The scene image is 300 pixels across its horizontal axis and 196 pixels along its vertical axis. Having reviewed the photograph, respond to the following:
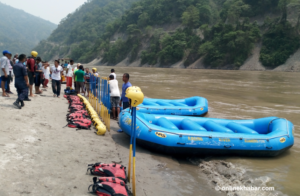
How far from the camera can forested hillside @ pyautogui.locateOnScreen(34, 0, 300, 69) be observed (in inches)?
1629

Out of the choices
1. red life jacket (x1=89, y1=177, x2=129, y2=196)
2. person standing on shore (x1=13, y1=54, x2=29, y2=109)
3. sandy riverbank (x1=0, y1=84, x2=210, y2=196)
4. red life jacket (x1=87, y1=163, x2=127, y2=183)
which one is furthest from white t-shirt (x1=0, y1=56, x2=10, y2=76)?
red life jacket (x1=89, y1=177, x2=129, y2=196)

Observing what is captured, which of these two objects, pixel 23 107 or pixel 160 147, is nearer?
pixel 160 147

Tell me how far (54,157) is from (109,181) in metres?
1.33

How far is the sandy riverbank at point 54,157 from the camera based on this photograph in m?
3.17

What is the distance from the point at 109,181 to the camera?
128 inches

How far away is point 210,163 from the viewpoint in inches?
204

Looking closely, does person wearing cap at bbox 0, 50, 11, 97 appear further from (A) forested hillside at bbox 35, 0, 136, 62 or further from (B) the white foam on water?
(A) forested hillside at bbox 35, 0, 136, 62

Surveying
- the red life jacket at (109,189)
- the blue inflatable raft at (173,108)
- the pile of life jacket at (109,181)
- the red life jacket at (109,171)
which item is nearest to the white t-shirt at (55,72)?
the blue inflatable raft at (173,108)

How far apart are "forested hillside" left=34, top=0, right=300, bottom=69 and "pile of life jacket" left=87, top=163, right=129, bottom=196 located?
1652 inches

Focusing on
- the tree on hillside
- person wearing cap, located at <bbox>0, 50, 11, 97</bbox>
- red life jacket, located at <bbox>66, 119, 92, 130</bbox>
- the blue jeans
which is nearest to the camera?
red life jacket, located at <bbox>66, 119, 92, 130</bbox>

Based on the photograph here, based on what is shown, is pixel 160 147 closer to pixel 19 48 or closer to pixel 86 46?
pixel 86 46

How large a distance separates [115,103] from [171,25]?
68.8m

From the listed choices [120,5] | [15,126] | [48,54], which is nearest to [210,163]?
[15,126]

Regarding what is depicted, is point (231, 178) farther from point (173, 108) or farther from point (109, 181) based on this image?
point (173, 108)
